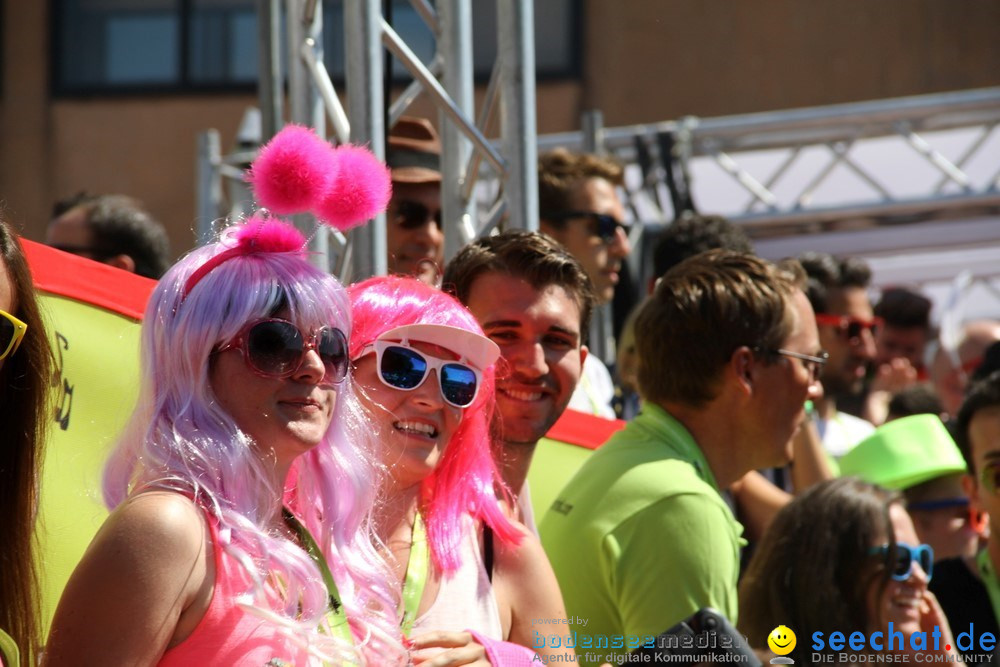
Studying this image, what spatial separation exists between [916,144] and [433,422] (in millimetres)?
5266

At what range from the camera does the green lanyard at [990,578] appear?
3.63 metres

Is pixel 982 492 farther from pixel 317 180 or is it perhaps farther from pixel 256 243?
pixel 256 243

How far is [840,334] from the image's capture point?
5.61m

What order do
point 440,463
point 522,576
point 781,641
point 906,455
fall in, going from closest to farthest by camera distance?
point 522,576 < point 440,463 < point 781,641 < point 906,455

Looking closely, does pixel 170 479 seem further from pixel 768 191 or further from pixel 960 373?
pixel 768 191

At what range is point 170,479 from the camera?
209 cm

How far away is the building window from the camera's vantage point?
1155 cm

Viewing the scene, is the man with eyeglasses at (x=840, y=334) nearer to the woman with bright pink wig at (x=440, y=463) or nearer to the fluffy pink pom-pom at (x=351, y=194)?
the woman with bright pink wig at (x=440, y=463)

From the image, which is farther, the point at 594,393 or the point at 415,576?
the point at 594,393

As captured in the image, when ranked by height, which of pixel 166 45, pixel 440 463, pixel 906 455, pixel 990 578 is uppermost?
pixel 166 45

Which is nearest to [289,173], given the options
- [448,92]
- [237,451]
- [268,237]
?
[268,237]

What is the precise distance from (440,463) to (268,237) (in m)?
0.67

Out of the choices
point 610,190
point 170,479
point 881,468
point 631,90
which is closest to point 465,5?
point 610,190

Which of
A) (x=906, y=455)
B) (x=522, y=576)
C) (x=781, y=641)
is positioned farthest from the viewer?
(x=906, y=455)
